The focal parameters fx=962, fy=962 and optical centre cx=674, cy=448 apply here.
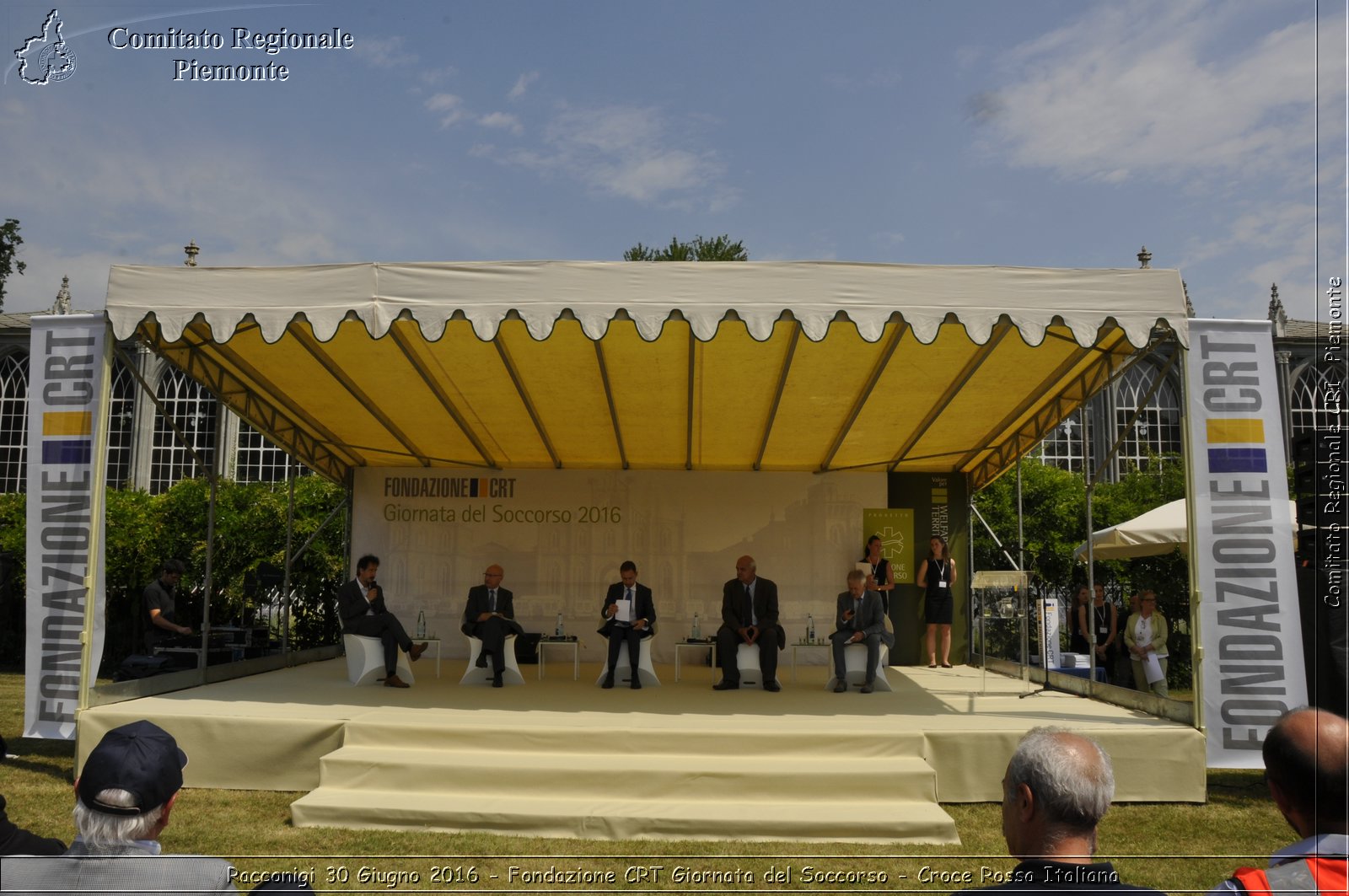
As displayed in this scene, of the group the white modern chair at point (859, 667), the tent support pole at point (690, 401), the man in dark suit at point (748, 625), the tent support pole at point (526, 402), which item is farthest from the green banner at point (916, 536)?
the tent support pole at point (526, 402)

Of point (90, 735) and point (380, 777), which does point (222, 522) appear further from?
point (380, 777)

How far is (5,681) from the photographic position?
1202 centimetres

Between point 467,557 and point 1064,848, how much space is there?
9533 mm

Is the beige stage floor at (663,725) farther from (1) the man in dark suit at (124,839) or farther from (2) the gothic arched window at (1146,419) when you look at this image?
(2) the gothic arched window at (1146,419)

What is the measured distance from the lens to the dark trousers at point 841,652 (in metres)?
7.96

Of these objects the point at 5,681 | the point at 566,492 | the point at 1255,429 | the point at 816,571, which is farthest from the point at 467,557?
the point at 1255,429

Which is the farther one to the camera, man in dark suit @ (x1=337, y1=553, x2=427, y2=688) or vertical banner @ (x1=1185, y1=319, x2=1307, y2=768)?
man in dark suit @ (x1=337, y1=553, x2=427, y2=688)

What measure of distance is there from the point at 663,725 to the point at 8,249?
55.3 feet

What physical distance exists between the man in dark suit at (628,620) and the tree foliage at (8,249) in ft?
47.8

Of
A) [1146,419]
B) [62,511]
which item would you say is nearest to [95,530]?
[62,511]

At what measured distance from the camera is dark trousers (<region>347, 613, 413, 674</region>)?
805 cm

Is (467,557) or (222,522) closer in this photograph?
(467,557)

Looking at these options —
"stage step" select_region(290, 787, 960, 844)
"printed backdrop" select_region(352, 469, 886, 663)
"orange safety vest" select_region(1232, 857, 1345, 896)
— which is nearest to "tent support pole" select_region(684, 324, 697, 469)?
"printed backdrop" select_region(352, 469, 886, 663)

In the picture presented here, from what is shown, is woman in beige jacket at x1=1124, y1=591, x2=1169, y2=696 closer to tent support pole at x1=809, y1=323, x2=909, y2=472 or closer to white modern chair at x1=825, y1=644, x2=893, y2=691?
white modern chair at x1=825, y1=644, x2=893, y2=691
